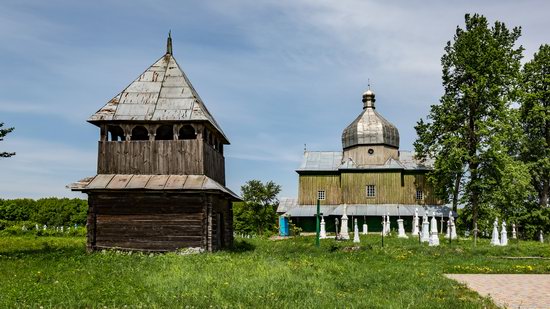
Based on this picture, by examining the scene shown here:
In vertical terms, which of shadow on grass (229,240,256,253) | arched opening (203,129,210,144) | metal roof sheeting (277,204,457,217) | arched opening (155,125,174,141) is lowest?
shadow on grass (229,240,256,253)

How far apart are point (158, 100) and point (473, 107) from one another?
25161 millimetres

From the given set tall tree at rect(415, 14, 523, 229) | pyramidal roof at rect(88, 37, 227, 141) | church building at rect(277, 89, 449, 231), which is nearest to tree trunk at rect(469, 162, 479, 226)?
tall tree at rect(415, 14, 523, 229)

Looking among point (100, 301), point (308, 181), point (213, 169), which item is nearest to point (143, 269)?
point (100, 301)

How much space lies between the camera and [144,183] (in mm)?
21125

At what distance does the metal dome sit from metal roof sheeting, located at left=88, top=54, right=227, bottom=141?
25.4 m

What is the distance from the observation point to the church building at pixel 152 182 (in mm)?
21250

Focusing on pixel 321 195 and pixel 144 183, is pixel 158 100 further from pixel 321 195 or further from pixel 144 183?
pixel 321 195

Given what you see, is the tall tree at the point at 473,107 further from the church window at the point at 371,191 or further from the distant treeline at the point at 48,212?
the distant treeline at the point at 48,212

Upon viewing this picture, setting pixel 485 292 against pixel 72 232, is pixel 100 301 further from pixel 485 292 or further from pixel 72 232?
pixel 72 232

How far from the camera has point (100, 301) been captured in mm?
10305

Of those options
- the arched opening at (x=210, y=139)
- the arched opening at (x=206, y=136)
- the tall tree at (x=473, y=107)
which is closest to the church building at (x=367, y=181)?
the tall tree at (x=473, y=107)

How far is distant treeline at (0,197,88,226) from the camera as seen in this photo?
63.8 metres

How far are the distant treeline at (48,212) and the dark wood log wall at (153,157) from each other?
46.1 m

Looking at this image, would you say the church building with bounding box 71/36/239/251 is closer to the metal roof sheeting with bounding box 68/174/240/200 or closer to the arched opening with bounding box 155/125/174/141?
the metal roof sheeting with bounding box 68/174/240/200
